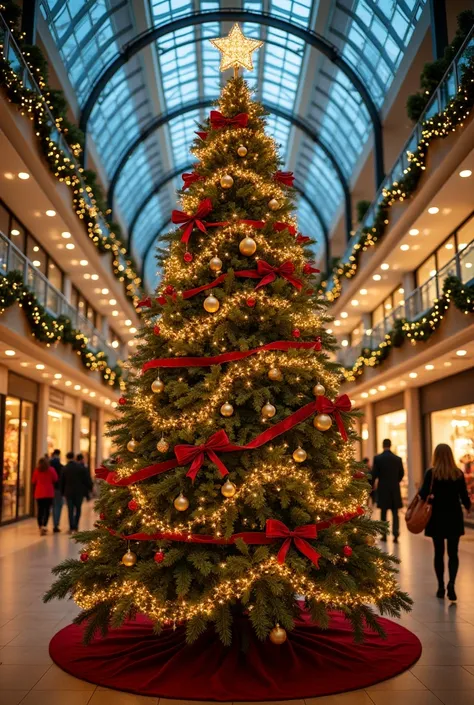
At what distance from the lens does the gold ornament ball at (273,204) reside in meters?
5.63

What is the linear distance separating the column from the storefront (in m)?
11.3

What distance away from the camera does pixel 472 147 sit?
1195 cm

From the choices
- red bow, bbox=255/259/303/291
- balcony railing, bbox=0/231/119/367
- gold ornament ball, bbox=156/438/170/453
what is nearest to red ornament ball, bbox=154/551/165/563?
gold ornament ball, bbox=156/438/170/453

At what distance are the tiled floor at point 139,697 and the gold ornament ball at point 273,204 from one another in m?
3.77

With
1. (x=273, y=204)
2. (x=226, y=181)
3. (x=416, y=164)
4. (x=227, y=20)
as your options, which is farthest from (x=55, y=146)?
(x=273, y=204)

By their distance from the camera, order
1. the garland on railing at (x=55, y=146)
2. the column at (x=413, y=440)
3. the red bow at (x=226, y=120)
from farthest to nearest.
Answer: the column at (x=413, y=440) → the garland on railing at (x=55, y=146) → the red bow at (x=226, y=120)

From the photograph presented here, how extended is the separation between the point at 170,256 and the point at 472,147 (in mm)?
8348

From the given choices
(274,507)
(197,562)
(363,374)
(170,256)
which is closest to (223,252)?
(170,256)

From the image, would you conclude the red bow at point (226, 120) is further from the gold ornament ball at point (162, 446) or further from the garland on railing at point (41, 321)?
the garland on railing at point (41, 321)

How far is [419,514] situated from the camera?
24.6 ft

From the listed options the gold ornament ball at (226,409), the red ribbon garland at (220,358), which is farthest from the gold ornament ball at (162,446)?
the red ribbon garland at (220,358)

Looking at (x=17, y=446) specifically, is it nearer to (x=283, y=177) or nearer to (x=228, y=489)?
(x=283, y=177)

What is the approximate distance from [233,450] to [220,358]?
72 cm

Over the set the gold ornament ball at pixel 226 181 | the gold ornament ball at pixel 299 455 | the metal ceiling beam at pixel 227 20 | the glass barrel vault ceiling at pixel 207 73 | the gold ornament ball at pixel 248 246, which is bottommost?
the gold ornament ball at pixel 299 455
